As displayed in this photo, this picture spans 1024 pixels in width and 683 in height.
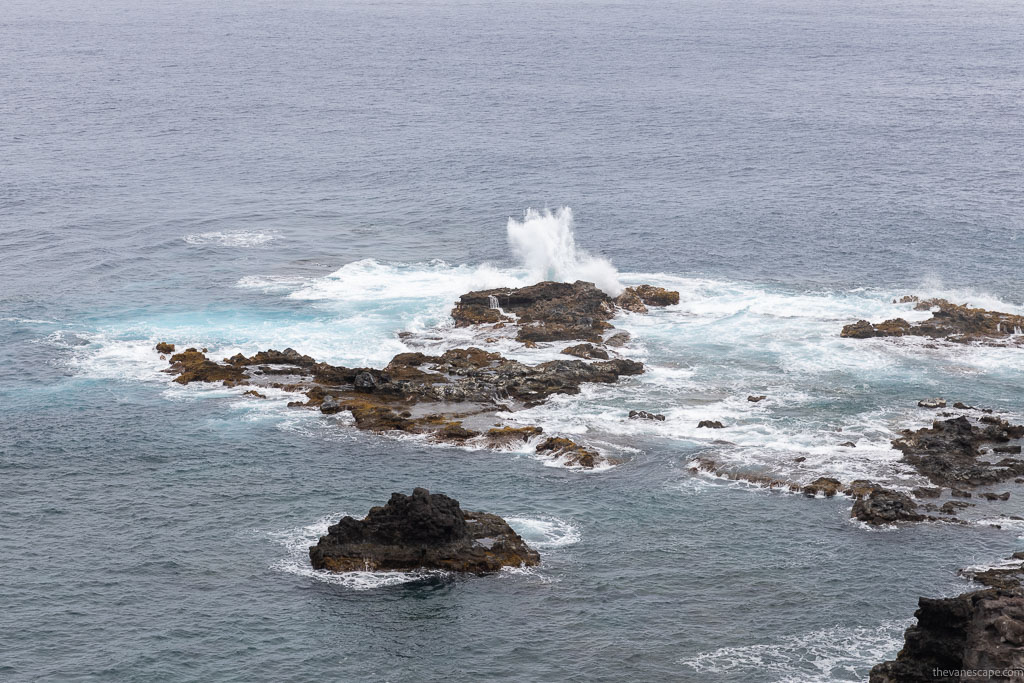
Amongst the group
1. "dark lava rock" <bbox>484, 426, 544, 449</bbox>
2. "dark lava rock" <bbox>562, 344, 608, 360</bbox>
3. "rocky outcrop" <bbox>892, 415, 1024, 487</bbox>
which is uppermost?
"dark lava rock" <bbox>562, 344, 608, 360</bbox>

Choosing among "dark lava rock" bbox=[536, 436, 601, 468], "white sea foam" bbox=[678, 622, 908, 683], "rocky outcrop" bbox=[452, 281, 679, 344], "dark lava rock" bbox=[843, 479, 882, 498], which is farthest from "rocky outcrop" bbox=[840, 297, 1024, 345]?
"white sea foam" bbox=[678, 622, 908, 683]

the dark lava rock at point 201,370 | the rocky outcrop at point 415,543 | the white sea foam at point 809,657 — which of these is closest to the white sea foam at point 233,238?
the dark lava rock at point 201,370

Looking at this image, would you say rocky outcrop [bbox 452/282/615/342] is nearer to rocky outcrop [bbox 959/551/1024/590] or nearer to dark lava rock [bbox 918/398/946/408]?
dark lava rock [bbox 918/398/946/408]

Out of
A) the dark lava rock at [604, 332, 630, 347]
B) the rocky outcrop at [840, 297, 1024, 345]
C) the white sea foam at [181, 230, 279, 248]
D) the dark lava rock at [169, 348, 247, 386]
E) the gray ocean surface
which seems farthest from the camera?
the white sea foam at [181, 230, 279, 248]

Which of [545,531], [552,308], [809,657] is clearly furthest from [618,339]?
[809,657]

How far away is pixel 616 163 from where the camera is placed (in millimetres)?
178750

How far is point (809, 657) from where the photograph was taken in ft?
207

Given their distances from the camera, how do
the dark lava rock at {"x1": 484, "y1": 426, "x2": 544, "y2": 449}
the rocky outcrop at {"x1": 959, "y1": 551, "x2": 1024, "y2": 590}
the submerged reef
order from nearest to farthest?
the rocky outcrop at {"x1": 959, "y1": 551, "x2": 1024, "y2": 590} < the dark lava rock at {"x1": 484, "y1": 426, "x2": 544, "y2": 449} < the submerged reef

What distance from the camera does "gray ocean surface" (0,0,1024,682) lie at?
217 ft

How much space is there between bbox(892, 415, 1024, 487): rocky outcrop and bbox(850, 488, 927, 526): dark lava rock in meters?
4.79

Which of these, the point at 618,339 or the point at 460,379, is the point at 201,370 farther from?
the point at 618,339

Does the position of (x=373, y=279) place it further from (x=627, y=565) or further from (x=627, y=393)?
(x=627, y=565)

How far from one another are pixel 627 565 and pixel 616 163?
113159 millimetres

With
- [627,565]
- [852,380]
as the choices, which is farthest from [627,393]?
[627,565]
